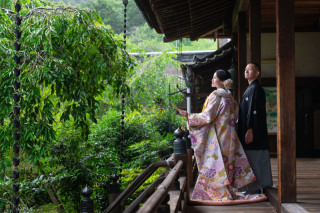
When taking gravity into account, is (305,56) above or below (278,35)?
above

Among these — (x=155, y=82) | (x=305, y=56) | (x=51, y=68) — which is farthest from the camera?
(x=155, y=82)

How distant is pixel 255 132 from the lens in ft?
16.7

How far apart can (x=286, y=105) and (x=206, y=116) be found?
1.27 meters

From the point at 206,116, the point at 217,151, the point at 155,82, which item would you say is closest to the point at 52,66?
the point at 206,116

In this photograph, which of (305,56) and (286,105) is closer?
(286,105)

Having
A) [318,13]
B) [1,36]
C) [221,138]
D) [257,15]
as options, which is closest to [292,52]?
[221,138]

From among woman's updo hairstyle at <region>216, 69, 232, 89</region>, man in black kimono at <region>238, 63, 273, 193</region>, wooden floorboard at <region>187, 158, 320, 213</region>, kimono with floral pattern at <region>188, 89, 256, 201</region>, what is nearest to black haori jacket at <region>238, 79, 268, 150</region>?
man in black kimono at <region>238, 63, 273, 193</region>

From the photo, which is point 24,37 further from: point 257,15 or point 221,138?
point 257,15

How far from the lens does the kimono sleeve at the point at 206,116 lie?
5.04 m

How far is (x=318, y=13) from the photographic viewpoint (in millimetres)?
9281

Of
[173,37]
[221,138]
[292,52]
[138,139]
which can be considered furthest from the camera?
[138,139]

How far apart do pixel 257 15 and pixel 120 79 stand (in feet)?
8.93

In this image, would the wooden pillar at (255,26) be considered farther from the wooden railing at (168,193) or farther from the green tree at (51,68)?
the wooden railing at (168,193)

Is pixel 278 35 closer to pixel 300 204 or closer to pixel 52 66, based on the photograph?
pixel 300 204
